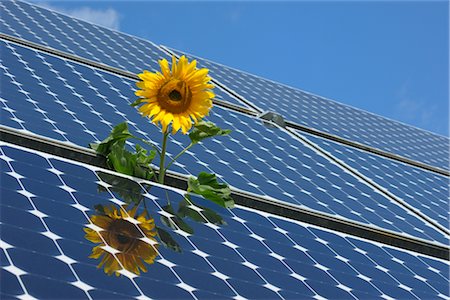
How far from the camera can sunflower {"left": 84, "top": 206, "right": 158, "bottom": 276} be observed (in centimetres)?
461

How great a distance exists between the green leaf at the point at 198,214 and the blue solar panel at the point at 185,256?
9 cm

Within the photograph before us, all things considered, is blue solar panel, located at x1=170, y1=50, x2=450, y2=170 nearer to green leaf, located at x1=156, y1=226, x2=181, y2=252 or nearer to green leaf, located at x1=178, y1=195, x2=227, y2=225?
green leaf, located at x1=178, y1=195, x2=227, y2=225

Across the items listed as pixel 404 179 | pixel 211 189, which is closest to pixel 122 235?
pixel 211 189

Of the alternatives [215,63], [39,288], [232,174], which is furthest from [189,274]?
[215,63]

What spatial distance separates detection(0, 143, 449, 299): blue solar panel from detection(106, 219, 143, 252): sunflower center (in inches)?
4.1

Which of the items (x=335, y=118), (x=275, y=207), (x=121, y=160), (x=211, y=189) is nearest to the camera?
(x=121, y=160)

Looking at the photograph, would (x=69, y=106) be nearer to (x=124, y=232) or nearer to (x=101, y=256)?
(x=124, y=232)

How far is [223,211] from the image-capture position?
6.34 meters

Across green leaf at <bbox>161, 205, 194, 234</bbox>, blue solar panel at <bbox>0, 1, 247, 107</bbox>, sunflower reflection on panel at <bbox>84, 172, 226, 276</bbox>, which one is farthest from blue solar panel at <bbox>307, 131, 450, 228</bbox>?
green leaf at <bbox>161, 205, 194, 234</bbox>

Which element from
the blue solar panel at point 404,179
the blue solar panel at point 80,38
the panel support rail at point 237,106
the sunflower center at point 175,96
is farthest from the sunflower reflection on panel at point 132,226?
the blue solar panel at point 80,38

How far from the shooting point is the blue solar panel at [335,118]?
1234cm

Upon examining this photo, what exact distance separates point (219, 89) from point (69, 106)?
4.09 meters

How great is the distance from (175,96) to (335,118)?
780 centimetres

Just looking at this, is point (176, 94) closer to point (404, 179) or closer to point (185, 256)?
point (185, 256)
